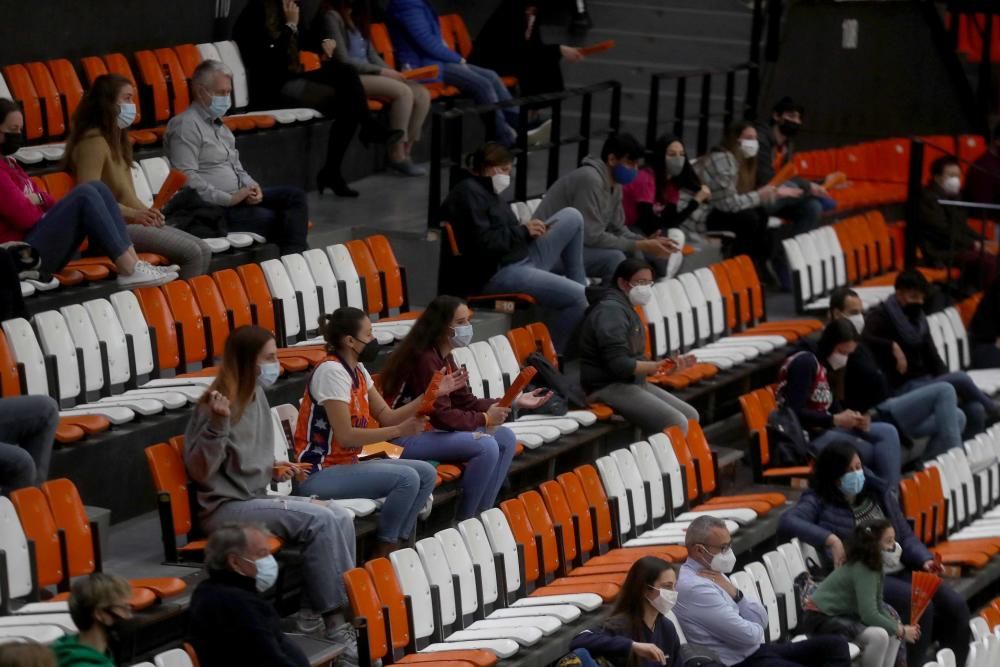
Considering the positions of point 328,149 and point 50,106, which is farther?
point 328,149

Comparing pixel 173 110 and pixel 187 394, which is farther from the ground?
pixel 173 110

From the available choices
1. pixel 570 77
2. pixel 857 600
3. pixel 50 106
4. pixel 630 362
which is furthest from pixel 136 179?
pixel 570 77

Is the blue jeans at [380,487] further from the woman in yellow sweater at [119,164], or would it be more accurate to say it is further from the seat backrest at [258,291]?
the woman in yellow sweater at [119,164]

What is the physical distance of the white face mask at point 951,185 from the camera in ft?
38.6

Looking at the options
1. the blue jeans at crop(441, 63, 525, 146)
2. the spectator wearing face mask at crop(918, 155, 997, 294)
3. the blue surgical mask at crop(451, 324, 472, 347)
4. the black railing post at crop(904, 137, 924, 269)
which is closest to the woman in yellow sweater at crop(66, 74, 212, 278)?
the blue surgical mask at crop(451, 324, 472, 347)

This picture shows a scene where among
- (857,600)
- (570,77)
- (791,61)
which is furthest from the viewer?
(791,61)

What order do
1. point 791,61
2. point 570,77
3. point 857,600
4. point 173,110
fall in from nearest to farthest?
point 857,600 < point 173,110 < point 570,77 < point 791,61

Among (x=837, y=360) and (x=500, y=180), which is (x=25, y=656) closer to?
(x=500, y=180)

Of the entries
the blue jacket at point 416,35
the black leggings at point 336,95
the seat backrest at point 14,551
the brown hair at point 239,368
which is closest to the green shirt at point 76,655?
the seat backrest at point 14,551

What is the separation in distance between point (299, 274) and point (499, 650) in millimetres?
2475

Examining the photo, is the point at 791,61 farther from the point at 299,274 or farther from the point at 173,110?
the point at 299,274

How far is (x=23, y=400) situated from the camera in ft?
20.3

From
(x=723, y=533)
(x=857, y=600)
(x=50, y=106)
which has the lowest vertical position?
(x=857, y=600)

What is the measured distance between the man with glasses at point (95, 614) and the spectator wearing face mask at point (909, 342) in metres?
5.90
